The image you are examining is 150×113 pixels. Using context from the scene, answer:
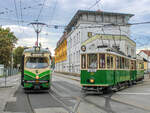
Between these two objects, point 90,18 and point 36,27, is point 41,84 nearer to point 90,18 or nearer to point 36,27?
point 36,27

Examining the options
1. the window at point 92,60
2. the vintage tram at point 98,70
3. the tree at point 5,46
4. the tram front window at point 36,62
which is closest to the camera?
Answer: the vintage tram at point 98,70

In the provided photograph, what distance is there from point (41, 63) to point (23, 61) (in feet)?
4.08

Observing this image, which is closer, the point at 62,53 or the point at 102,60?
the point at 102,60

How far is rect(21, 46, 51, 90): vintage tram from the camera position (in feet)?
50.2

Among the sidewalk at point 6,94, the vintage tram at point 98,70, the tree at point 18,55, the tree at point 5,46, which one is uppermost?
the tree at point 18,55

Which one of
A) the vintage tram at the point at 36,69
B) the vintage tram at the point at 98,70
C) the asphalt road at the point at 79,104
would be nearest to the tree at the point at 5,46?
the vintage tram at the point at 36,69

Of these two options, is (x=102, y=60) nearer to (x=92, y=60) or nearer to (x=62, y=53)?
(x=92, y=60)

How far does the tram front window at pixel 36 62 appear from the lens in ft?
51.6

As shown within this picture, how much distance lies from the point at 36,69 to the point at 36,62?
691 millimetres

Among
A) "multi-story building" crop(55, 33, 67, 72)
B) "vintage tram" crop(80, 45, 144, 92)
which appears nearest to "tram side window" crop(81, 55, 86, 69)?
"vintage tram" crop(80, 45, 144, 92)

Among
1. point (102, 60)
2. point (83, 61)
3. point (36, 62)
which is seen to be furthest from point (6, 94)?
point (102, 60)

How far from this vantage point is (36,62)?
16.0m

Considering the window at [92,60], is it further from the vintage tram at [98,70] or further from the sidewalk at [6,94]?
the sidewalk at [6,94]

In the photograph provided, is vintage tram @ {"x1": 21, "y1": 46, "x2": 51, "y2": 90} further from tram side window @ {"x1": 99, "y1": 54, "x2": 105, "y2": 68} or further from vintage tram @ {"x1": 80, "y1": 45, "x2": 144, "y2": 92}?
tram side window @ {"x1": 99, "y1": 54, "x2": 105, "y2": 68}
